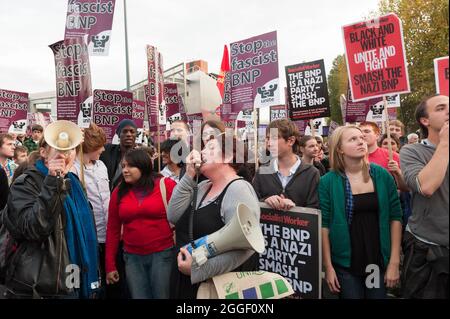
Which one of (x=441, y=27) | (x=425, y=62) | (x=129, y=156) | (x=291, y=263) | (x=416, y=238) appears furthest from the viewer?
(x=425, y=62)

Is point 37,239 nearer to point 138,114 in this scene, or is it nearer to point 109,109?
point 109,109

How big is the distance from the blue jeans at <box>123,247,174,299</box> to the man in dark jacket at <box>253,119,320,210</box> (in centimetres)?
96

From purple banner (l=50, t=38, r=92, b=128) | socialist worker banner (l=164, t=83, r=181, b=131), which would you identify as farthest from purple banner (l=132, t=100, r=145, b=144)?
Result: purple banner (l=50, t=38, r=92, b=128)

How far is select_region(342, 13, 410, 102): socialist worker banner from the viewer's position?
3252mm

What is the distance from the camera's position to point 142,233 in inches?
125

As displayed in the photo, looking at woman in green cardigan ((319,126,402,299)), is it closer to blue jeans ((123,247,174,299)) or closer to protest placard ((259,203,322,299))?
protest placard ((259,203,322,299))

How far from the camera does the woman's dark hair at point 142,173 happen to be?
3.35 m

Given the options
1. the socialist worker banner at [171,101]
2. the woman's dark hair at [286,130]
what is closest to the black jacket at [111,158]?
the woman's dark hair at [286,130]

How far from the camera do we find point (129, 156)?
340cm

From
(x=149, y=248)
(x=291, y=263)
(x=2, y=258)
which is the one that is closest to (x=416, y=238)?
(x=291, y=263)

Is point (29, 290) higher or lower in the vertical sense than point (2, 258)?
lower

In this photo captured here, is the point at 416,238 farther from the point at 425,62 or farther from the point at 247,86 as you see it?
the point at 425,62

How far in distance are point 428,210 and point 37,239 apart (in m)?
2.32
